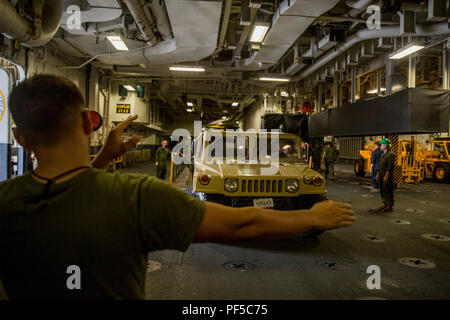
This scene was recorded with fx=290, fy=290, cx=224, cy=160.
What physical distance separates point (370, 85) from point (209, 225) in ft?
58.7

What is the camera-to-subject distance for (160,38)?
11.0 m

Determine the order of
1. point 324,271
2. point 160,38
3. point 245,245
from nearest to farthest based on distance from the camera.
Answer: point 324,271 < point 245,245 < point 160,38

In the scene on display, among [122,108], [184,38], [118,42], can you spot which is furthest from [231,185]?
[122,108]

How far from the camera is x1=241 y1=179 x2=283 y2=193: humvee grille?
Answer: 4.93 meters

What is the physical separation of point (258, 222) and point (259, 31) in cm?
907

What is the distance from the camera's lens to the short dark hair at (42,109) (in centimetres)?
103

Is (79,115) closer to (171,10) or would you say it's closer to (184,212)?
(184,212)

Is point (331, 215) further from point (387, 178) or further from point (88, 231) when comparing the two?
point (387, 178)

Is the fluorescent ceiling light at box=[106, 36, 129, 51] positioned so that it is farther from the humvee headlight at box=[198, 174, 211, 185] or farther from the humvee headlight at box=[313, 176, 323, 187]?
the humvee headlight at box=[313, 176, 323, 187]

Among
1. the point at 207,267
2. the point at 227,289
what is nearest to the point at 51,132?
the point at 227,289

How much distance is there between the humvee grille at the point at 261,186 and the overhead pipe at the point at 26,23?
522 cm

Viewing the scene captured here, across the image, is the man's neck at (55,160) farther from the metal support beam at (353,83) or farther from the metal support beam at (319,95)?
the metal support beam at (319,95)

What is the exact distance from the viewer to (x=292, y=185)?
5008mm

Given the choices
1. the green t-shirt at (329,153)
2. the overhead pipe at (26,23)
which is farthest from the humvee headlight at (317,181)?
the green t-shirt at (329,153)
